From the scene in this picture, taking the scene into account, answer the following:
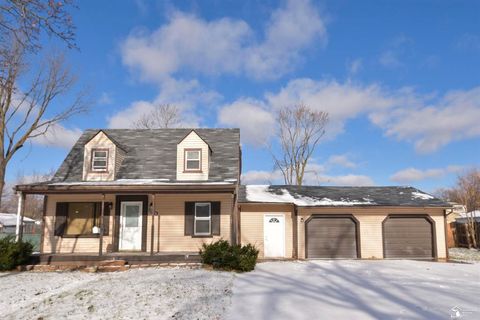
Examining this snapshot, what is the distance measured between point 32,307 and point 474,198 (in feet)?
120

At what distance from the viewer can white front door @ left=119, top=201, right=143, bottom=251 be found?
16234 mm

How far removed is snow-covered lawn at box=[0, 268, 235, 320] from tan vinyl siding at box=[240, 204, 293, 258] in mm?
→ 5532

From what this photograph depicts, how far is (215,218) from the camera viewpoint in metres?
16.4

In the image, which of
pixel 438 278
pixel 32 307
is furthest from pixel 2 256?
pixel 438 278

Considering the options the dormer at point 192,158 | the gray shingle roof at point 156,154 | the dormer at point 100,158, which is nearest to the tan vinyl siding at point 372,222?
the gray shingle roof at point 156,154

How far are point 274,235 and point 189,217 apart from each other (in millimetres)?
4224

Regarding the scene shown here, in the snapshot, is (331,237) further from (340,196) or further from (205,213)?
(205,213)

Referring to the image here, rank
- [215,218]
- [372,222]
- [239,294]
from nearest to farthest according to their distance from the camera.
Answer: [239,294]
[215,218]
[372,222]

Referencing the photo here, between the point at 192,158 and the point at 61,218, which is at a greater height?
the point at 192,158

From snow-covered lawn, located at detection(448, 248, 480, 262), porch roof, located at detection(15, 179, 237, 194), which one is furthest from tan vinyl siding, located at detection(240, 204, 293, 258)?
snow-covered lawn, located at detection(448, 248, 480, 262)

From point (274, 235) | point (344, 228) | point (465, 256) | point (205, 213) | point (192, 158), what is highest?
point (192, 158)

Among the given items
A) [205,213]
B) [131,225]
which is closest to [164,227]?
[131,225]

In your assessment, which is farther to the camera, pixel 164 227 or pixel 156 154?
pixel 156 154

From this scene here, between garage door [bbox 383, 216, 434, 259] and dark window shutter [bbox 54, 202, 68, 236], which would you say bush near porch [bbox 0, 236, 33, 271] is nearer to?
dark window shutter [bbox 54, 202, 68, 236]
